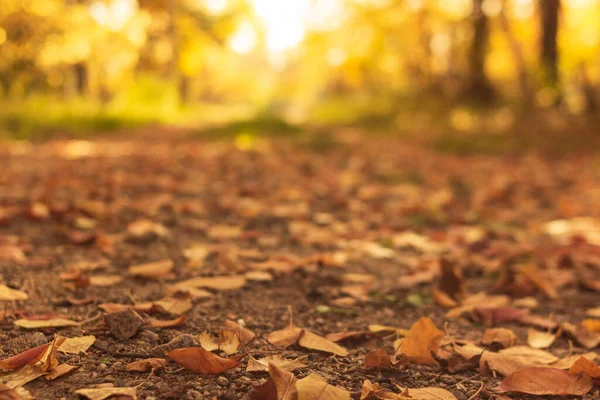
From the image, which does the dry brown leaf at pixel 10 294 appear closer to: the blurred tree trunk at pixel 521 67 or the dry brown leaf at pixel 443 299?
the dry brown leaf at pixel 443 299

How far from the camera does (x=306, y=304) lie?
178 cm

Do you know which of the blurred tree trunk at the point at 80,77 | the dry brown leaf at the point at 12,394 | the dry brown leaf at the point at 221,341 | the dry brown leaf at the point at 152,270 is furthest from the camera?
the blurred tree trunk at the point at 80,77

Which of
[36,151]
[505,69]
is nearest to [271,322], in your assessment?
[36,151]

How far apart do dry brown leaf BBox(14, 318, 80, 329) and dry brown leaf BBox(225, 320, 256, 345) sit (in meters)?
0.35

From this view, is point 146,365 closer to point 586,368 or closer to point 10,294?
point 10,294

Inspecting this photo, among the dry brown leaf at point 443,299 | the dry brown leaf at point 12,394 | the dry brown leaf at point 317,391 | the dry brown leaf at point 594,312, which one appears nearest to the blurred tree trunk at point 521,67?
the dry brown leaf at point 594,312

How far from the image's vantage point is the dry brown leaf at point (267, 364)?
123cm

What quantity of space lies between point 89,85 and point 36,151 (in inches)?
328

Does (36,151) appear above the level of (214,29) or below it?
below

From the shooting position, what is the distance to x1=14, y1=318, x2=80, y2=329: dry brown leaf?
1.36 m

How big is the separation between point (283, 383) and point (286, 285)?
870mm

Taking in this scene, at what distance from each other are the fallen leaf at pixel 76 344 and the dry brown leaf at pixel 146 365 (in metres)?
0.14

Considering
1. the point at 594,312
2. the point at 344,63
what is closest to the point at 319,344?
the point at 594,312

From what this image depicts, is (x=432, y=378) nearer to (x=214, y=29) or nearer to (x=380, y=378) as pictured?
(x=380, y=378)
